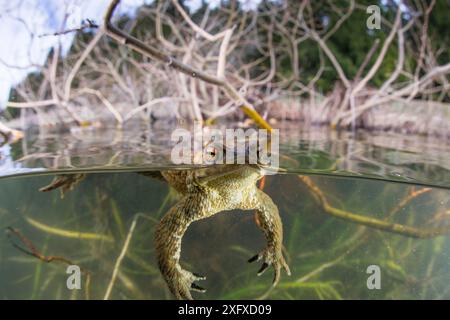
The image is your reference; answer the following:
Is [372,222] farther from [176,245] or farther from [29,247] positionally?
[29,247]

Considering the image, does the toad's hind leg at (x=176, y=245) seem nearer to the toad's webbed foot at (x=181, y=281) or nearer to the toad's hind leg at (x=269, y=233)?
the toad's webbed foot at (x=181, y=281)

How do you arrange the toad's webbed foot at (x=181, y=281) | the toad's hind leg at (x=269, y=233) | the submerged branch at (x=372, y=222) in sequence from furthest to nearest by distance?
the submerged branch at (x=372, y=222)
the toad's hind leg at (x=269, y=233)
the toad's webbed foot at (x=181, y=281)

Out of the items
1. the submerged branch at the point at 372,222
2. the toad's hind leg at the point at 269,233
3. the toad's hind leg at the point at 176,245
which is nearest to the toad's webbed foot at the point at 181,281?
the toad's hind leg at the point at 176,245

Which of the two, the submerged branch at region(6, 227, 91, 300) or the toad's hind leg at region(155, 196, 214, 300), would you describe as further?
the submerged branch at region(6, 227, 91, 300)

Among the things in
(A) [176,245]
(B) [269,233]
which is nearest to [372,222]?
(B) [269,233]

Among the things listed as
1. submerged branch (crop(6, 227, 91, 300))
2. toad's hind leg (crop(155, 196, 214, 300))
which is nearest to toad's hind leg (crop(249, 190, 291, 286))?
toad's hind leg (crop(155, 196, 214, 300))

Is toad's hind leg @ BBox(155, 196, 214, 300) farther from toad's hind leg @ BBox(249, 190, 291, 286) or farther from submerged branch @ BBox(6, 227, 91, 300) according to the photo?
submerged branch @ BBox(6, 227, 91, 300)

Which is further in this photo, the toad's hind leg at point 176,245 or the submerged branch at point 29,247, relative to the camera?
the submerged branch at point 29,247
